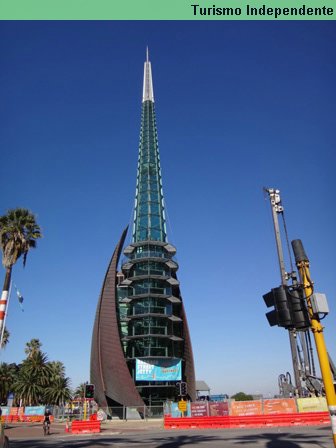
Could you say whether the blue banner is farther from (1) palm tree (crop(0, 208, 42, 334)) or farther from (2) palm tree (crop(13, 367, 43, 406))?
(1) palm tree (crop(0, 208, 42, 334))

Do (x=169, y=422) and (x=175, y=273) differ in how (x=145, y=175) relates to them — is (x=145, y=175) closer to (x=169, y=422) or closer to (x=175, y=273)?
(x=175, y=273)

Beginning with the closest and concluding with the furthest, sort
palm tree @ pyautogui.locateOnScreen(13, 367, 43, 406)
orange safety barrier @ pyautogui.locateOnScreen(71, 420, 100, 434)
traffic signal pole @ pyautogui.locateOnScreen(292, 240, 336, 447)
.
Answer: traffic signal pole @ pyautogui.locateOnScreen(292, 240, 336, 447), orange safety barrier @ pyautogui.locateOnScreen(71, 420, 100, 434), palm tree @ pyautogui.locateOnScreen(13, 367, 43, 406)

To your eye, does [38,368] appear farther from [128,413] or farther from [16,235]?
[16,235]

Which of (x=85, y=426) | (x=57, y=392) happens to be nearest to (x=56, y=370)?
(x=57, y=392)

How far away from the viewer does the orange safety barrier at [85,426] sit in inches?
1165

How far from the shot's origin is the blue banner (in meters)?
56.9

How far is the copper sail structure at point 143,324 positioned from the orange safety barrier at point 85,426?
23.5 meters

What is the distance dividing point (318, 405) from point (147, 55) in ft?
272

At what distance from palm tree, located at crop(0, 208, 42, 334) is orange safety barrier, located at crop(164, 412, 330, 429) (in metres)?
17.2

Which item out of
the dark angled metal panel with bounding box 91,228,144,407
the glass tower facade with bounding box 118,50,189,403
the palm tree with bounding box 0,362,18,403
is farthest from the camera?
the palm tree with bounding box 0,362,18,403

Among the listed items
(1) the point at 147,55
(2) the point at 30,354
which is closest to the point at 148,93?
(1) the point at 147,55

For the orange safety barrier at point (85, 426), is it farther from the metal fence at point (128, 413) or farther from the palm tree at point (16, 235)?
the metal fence at point (128, 413)

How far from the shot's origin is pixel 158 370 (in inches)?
2281

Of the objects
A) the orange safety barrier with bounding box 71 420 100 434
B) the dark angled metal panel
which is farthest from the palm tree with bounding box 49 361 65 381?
the orange safety barrier with bounding box 71 420 100 434
